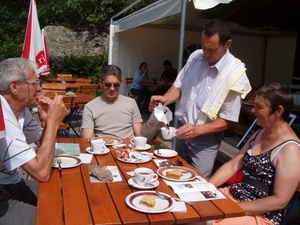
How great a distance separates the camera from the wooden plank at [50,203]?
54.4 inches

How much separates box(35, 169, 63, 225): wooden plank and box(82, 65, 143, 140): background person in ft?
3.75

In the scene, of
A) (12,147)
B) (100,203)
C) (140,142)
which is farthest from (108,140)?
(100,203)

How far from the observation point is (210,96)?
2.35m

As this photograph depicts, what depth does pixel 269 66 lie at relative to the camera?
35.7 feet

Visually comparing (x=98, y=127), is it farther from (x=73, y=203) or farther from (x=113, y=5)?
(x=113, y=5)

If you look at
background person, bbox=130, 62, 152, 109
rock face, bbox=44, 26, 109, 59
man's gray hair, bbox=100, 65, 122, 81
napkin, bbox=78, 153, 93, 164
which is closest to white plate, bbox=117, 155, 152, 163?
napkin, bbox=78, 153, 93, 164

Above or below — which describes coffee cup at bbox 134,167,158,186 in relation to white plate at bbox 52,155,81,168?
above

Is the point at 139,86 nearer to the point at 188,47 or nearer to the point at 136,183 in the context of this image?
the point at 188,47

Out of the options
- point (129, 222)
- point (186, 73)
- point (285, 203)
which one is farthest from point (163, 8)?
point (129, 222)

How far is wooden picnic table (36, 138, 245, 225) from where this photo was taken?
1400mm

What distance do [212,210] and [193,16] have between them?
7.28 metres

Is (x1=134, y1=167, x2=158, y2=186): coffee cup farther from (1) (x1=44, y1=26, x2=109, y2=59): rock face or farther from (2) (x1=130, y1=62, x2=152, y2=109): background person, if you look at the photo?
(1) (x1=44, y1=26, x2=109, y2=59): rock face

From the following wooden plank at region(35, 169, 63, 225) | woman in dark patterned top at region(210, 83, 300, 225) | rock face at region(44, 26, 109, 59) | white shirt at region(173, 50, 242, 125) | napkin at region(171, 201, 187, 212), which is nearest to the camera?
wooden plank at region(35, 169, 63, 225)

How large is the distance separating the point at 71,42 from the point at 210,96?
1270cm
